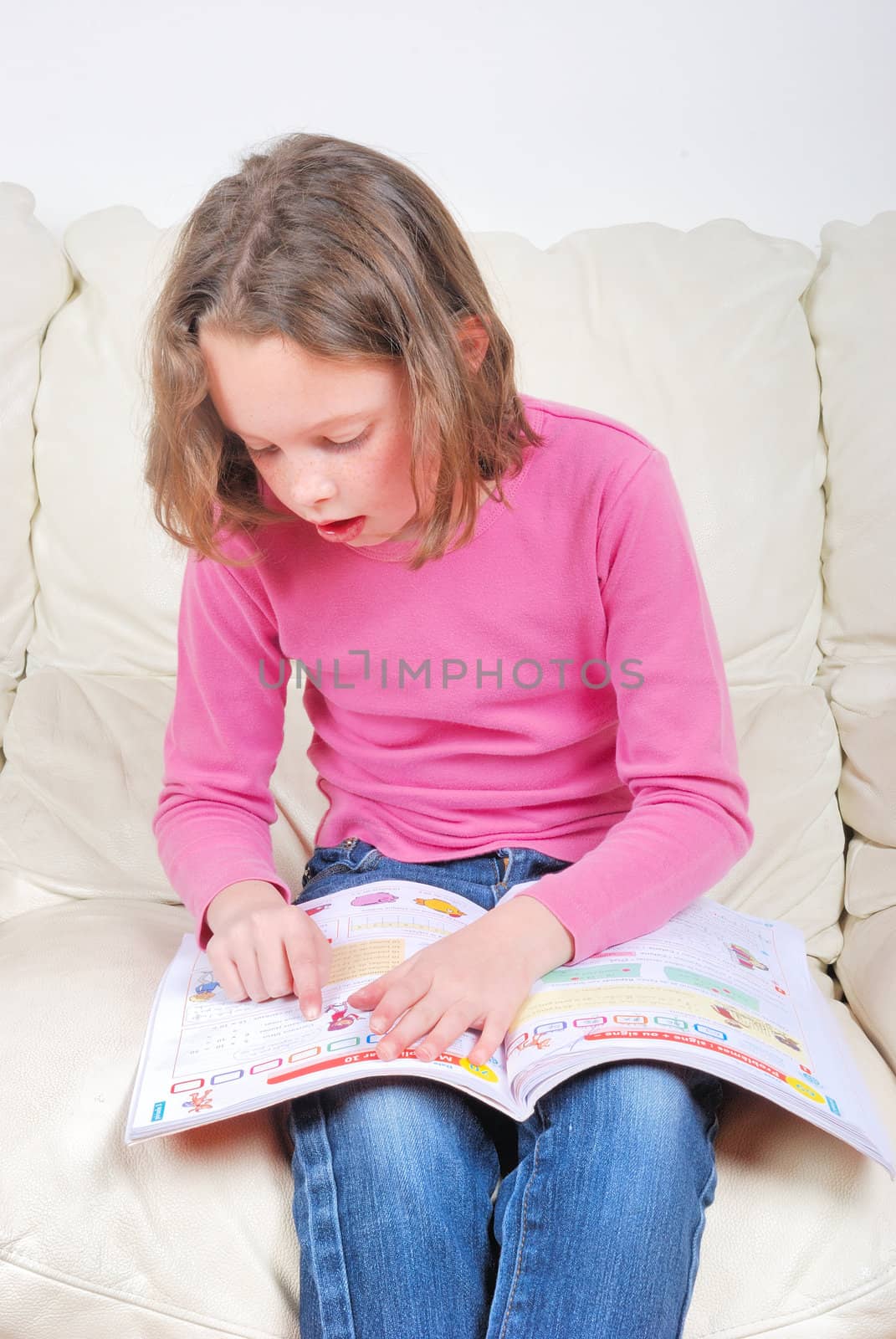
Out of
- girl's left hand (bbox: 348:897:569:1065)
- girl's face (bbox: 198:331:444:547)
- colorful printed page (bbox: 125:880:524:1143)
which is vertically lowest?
colorful printed page (bbox: 125:880:524:1143)

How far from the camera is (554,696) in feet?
3.12

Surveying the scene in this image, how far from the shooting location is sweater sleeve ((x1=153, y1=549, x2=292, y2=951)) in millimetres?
963

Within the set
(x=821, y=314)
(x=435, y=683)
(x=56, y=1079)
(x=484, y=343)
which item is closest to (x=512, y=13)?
(x=821, y=314)

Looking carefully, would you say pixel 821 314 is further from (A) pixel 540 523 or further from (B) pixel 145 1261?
(B) pixel 145 1261

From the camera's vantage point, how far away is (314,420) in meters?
0.75

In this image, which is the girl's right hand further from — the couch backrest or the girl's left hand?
the couch backrest

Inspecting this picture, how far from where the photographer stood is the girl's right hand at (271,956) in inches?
30.1

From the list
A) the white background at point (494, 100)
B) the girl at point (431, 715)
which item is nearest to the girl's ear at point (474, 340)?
the girl at point (431, 715)

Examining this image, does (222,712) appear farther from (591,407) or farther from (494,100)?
(494,100)

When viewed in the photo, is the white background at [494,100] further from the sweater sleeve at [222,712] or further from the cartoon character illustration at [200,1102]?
the cartoon character illustration at [200,1102]

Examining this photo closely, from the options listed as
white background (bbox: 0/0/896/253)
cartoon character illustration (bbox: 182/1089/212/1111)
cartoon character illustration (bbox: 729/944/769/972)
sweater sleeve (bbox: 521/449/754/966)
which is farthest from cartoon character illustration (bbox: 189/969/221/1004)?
white background (bbox: 0/0/896/253)

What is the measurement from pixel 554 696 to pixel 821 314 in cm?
75

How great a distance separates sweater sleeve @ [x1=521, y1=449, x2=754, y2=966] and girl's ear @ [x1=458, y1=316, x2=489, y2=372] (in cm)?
14

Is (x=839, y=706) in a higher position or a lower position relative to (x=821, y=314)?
lower
